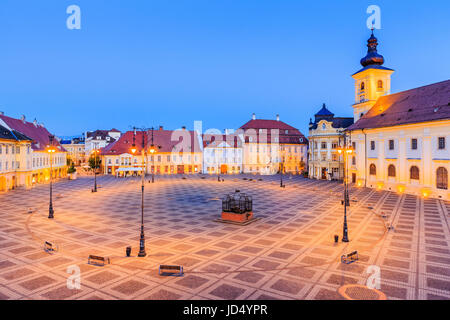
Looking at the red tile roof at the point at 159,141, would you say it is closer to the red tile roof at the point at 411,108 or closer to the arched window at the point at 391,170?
the red tile roof at the point at 411,108

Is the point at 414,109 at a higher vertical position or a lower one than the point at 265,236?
higher

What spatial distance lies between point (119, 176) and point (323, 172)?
5340 cm

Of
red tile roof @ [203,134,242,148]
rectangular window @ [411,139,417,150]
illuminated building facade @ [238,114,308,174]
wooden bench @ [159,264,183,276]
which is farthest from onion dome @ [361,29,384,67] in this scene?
wooden bench @ [159,264,183,276]

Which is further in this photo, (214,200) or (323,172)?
(323,172)

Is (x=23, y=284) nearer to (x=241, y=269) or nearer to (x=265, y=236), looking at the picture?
(x=241, y=269)

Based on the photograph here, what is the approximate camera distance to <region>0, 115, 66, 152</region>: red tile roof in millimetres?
55750

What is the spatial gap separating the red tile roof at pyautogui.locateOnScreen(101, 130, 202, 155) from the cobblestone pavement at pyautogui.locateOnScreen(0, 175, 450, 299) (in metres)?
47.1

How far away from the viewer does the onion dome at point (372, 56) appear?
56.8 m

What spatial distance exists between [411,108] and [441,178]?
12751 mm

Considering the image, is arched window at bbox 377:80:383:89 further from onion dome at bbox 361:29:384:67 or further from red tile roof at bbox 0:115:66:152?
red tile roof at bbox 0:115:66:152

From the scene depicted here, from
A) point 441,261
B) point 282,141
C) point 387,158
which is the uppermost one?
point 282,141

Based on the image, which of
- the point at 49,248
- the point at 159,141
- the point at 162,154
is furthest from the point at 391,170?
the point at 159,141

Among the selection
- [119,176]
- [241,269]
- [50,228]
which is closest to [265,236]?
[241,269]
